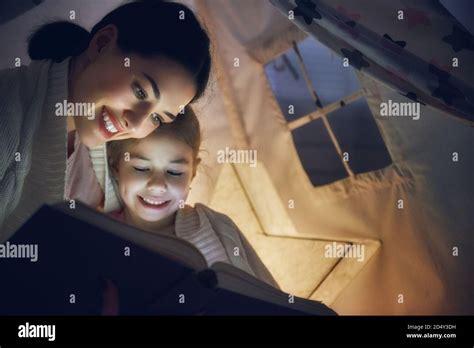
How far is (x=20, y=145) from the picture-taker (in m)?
2.32

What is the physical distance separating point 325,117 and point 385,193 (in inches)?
14.9

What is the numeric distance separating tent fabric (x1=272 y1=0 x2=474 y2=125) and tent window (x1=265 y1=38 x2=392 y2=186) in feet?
0.88

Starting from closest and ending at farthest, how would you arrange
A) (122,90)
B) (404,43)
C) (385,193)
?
(404,43), (122,90), (385,193)

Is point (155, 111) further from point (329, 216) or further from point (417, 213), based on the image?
point (417, 213)

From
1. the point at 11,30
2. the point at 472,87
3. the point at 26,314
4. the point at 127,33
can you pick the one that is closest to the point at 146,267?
the point at 26,314

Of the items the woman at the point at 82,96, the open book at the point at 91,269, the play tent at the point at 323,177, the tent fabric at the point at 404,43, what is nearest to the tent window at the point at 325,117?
the play tent at the point at 323,177

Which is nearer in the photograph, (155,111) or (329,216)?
(155,111)

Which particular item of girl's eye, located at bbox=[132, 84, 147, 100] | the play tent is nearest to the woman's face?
girl's eye, located at bbox=[132, 84, 147, 100]

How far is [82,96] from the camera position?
7.72ft

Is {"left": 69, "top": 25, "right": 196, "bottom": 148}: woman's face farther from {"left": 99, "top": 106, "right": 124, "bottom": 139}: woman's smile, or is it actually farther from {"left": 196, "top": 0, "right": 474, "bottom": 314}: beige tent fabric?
{"left": 196, "top": 0, "right": 474, "bottom": 314}: beige tent fabric

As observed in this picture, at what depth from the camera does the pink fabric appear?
2.32 m

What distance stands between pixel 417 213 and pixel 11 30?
1682 millimetres

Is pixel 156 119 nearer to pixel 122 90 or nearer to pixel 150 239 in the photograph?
pixel 122 90

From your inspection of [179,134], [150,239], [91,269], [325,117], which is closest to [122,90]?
[179,134]
